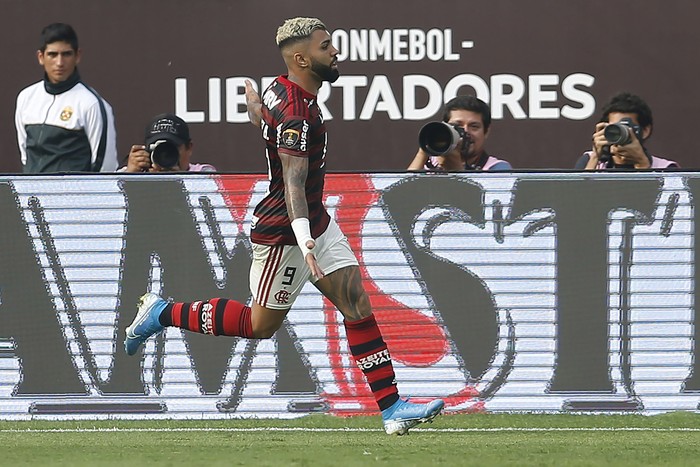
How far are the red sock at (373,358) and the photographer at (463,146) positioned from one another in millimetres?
1550

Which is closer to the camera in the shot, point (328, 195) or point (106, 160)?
point (328, 195)

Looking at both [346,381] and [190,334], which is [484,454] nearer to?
[346,381]

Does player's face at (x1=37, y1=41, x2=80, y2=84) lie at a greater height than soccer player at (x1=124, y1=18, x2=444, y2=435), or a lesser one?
greater

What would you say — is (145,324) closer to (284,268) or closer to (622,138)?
(284,268)

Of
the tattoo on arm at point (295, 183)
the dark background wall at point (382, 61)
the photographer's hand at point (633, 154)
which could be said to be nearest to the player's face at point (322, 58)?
the tattoo on arm at point (295, 183)

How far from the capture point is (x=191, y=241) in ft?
26.9

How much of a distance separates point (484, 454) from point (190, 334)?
2153 mm

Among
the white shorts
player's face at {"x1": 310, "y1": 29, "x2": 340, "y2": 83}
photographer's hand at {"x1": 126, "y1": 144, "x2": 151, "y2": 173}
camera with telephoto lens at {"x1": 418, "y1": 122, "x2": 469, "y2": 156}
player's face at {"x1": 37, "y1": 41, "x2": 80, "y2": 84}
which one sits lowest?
the white shorts

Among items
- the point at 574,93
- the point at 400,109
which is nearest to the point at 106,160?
the point at 400,109

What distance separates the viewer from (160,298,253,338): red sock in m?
7.16

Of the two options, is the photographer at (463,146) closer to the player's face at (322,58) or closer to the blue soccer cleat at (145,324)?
the player's face at (322,58)

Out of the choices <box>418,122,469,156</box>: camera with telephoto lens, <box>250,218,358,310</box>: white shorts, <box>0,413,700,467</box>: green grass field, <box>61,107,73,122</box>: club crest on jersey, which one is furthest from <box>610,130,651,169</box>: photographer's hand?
<box>61,107,73,122</box>: club crest on jersey

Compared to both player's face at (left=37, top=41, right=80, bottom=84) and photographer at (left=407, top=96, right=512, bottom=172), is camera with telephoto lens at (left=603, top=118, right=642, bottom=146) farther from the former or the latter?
player's face at (left=37, top=41, right=80, bottom=84)

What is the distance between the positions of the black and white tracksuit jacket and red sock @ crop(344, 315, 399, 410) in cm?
325
